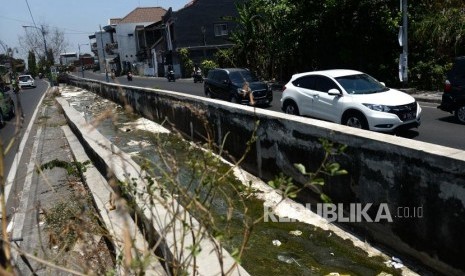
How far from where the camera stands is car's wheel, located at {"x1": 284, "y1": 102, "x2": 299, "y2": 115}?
12039 mm

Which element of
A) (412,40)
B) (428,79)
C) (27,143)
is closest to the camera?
(27,143)

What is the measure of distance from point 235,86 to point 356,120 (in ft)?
27.4

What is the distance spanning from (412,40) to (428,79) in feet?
9.03

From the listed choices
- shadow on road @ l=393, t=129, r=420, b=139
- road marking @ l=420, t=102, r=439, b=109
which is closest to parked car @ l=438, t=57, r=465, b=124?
shadow on road @ l=393, t=129, r=420, b=139

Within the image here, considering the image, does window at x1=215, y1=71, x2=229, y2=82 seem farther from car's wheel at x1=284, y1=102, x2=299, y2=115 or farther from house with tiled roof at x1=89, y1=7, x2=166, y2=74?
house with tiled roof at x1=89, y1=7, x2=166, y2=74

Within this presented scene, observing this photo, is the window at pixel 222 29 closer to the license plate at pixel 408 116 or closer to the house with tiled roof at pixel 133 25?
the house with tiled roof at pixel 133 25

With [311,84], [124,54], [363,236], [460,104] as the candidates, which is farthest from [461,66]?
[124,54]

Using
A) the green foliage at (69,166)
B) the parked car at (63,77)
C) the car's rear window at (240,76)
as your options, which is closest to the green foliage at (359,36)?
the car's rear window at (240,76)

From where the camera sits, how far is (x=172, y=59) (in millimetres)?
55875

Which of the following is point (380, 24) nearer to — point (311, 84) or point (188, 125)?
point (311, 84)

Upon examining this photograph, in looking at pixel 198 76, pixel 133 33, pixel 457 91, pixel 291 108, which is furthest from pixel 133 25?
pixel 457 91

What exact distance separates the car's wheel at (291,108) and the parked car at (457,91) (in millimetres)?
4069

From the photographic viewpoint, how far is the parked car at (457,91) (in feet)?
36.0

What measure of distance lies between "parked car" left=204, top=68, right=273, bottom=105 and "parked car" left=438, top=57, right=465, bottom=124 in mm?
7577
